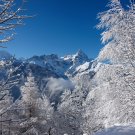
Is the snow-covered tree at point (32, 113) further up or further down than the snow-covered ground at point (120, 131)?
further up

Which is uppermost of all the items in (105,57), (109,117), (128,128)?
(105,57)

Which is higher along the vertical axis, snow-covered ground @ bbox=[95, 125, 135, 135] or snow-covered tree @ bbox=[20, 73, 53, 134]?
snow-covered tree @ bbox=[20, 73, 53, 134]

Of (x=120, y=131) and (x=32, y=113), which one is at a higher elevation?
(x=32, y=113)

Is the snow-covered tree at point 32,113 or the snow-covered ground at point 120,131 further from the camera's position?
the snow-covered tree at point 32,113

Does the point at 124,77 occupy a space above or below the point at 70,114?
below

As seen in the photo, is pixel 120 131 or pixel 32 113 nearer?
pixel 120 131

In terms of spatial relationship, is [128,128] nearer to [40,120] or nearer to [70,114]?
[40,120]

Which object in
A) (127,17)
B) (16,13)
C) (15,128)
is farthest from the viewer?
(15,128)

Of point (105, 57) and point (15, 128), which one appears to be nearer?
point (105, 57)

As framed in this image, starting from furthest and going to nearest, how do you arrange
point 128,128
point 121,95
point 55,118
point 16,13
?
point 55,118 < point 121,95 < point 128,128 < point 16,13

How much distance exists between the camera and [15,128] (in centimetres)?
2769

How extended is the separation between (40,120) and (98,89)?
13479 mm

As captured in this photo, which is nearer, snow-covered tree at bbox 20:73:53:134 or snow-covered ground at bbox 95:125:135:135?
snow-covered ground at bbox 95:125:135:135

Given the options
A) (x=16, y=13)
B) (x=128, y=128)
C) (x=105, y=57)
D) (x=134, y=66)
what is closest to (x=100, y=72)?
(x=105, y=57)
